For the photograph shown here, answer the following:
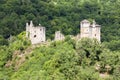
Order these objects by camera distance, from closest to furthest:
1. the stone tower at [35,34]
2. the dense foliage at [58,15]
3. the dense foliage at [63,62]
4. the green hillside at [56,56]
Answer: the dense foliage at [63,62], the green hillside at [56,56], the stone tower at [35,34], the dense foliage at [58,15]

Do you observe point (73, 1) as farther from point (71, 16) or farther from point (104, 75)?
point (104, 75)

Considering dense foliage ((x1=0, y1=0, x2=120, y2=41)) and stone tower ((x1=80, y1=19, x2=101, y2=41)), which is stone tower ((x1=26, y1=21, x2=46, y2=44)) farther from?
dense foliage ((x1=0, y1=0, x2=120, y2=41))

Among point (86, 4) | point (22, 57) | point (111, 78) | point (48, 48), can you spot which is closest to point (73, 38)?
point (48, 48)

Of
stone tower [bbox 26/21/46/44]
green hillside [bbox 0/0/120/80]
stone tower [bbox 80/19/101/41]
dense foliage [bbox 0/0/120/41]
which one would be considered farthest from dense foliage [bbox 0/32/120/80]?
dense foliage [bbox 0/0/120/41]

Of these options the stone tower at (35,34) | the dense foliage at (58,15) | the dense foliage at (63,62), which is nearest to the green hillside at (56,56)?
the dense foliage at (63,62)

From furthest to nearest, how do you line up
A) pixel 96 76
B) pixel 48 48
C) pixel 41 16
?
pixel 41 16 → pixel 48 48 → pixel 96 76

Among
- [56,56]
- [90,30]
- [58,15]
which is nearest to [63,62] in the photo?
[56,56]

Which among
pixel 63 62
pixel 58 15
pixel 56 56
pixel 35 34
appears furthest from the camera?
pixel 58 15

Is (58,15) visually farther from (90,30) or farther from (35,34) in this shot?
(90,30)

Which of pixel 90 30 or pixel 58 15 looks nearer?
pixel 90 30

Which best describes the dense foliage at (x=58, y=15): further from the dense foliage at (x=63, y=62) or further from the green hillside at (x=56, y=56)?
the dense foliage at (x=63, y=62)

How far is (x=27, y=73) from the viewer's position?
166 feet

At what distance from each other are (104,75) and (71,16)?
57165mm

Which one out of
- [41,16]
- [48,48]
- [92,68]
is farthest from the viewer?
[41,16]
